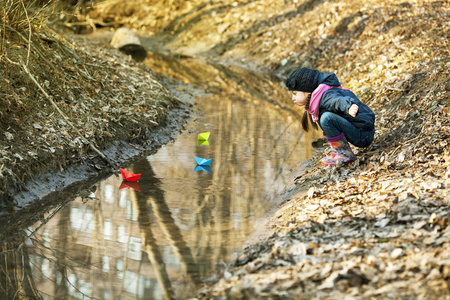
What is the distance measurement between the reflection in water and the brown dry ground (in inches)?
14.5

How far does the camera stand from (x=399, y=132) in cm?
595

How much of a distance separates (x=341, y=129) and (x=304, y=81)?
70 cm

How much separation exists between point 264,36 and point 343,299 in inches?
593

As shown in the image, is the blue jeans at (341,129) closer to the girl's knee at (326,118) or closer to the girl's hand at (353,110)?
the girl's knee at (326,118)

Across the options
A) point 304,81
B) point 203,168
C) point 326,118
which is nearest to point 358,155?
point 326,118

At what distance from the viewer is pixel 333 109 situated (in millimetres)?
5469

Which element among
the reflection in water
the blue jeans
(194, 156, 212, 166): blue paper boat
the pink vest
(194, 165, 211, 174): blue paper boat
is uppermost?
the pink vest

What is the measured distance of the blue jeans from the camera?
5469mm

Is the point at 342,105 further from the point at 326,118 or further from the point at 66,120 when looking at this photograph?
the point at 66,120

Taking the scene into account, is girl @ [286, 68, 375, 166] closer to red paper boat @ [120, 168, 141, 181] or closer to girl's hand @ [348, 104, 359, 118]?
girl's hand @ [348, 104, 359, 118]

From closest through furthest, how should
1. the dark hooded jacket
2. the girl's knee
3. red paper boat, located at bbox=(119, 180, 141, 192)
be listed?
the dark hooded jacket
the girl's knee
red paper boat, located at bbox=(119, 180, 141, 192)

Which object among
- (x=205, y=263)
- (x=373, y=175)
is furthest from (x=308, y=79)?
(x=205, y=263)

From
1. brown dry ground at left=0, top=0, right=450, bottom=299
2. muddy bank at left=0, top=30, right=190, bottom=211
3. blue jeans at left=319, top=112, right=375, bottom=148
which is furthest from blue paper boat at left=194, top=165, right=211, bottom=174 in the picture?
blue jeans at left=319, top=112, right=375, bottom=148

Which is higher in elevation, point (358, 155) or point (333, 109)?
point (333, 109)
